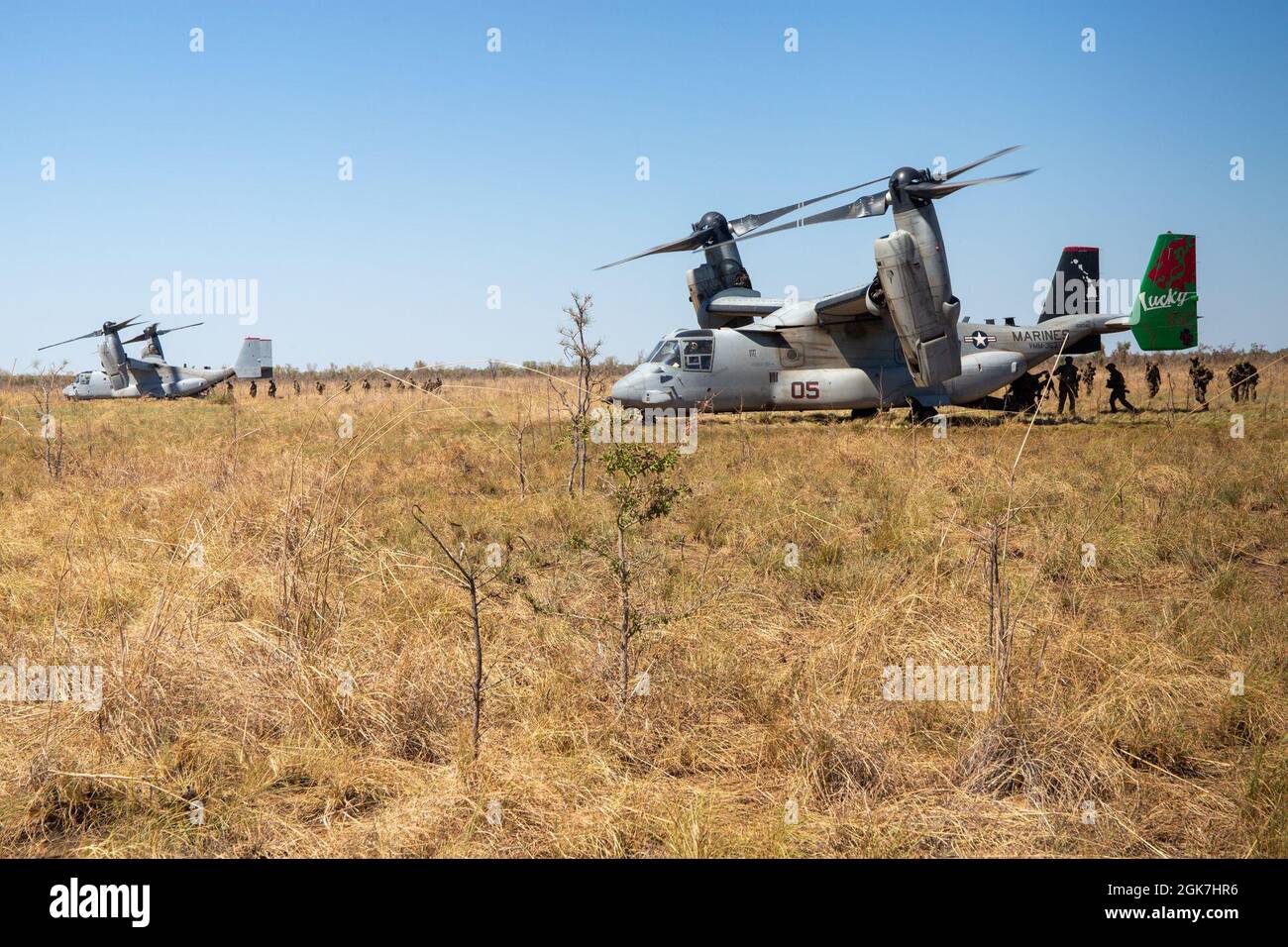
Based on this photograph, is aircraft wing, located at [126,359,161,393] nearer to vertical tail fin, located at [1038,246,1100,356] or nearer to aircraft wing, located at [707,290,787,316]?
aircraft wing, located at [707,290,787,316]

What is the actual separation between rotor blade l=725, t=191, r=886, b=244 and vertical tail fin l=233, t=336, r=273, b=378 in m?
28.5

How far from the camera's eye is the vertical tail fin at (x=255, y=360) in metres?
37.6

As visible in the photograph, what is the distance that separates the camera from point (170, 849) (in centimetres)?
347

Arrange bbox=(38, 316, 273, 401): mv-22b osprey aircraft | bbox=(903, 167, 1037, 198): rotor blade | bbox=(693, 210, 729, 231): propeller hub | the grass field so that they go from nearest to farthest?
the grass field
bbox=(903, 167, 1037, 198): rotor blade
bbox=(693, 210, 729, 231): propeller hub
bbox=(38, 316, 273, 401): mv-22b osprey aircraft

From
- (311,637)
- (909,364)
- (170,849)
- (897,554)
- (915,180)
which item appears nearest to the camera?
(170,849)

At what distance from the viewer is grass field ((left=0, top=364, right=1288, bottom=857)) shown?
142 inches

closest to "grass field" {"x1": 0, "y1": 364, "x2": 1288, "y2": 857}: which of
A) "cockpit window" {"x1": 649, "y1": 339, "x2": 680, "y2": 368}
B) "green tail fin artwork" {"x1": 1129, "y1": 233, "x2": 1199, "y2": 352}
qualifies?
"cockpit window" {"x1": 649, "y1": 339, "x2": 680, "y2": 368}

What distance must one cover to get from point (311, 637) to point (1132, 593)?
5.78 meters

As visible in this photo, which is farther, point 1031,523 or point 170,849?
point 1031,523

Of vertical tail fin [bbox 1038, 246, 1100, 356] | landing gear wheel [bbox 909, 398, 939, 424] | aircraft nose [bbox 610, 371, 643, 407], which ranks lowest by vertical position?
landing gear wheel [bbox 909, 398, 939, 424]

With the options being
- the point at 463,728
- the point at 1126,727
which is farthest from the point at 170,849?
the point at 1126,727

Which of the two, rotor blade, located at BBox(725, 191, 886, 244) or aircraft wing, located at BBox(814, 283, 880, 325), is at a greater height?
rotor blade, located at BBox(725, 191, 886, 244)

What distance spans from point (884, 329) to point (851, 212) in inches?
126
